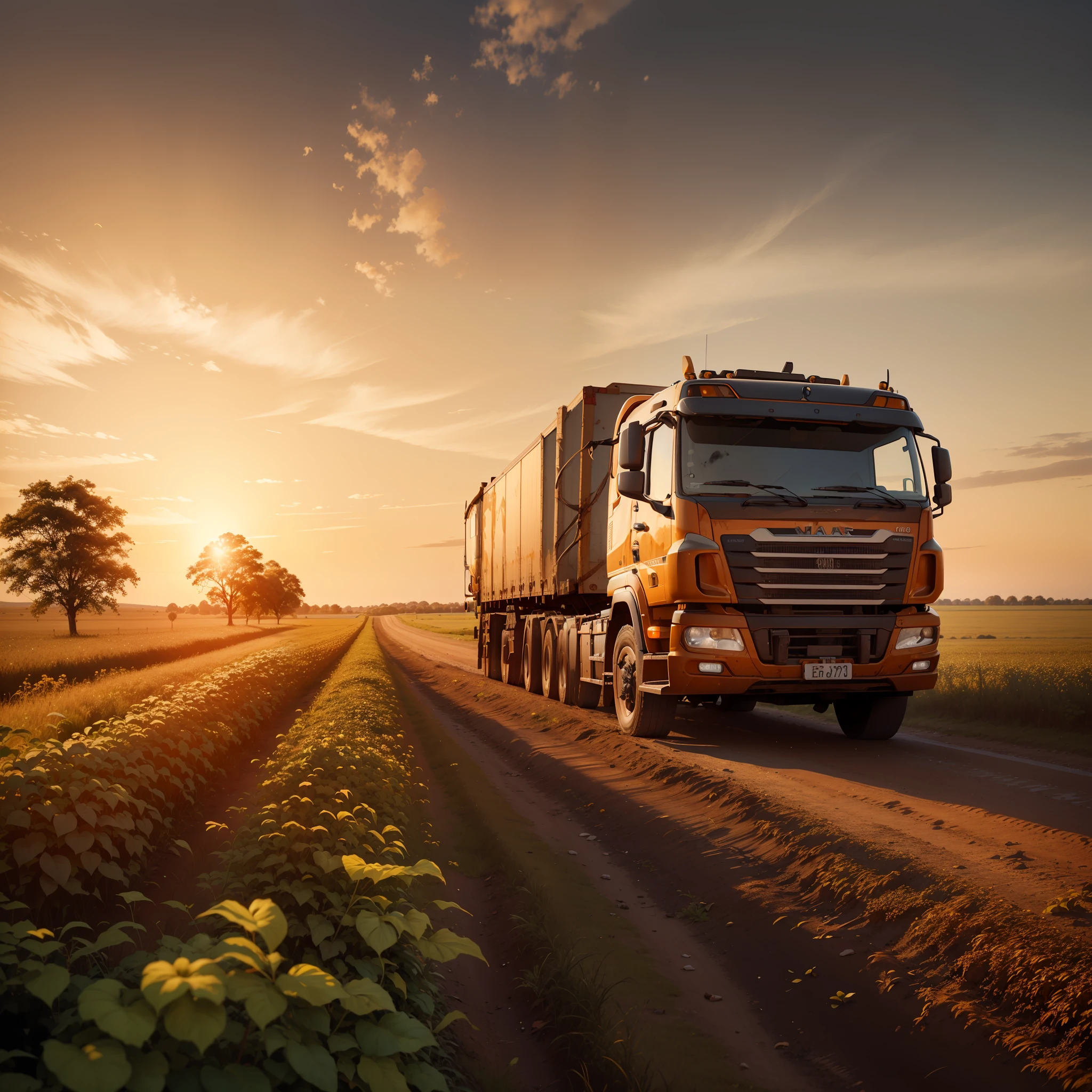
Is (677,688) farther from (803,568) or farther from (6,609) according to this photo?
(6,609)

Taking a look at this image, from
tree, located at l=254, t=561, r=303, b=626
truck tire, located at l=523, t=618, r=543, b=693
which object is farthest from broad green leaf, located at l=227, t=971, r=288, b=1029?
tree, located at l=254, t=561, r=303, b=626

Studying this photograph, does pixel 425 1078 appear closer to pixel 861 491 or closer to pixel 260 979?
pixel 260 979

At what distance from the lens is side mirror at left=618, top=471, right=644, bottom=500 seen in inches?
379

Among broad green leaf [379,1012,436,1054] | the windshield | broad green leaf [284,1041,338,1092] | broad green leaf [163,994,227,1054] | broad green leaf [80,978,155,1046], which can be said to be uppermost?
the windshield

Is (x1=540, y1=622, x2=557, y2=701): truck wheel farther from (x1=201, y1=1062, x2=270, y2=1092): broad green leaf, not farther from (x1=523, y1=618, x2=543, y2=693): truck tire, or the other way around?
(x1=201, y1=1062, x2=270, y2=1092): broad green leaf

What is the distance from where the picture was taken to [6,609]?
2778 inches

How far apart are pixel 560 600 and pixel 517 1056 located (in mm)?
12517

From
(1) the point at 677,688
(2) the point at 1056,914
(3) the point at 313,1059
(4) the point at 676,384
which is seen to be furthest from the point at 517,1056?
(4) the point at 676,384

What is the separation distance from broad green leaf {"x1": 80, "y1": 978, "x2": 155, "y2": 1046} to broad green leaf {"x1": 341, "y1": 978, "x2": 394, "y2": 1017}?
542mm

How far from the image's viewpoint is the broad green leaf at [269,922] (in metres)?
2.13

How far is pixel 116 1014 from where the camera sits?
1838 millimetres

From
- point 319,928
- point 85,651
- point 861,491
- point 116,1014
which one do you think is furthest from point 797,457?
point 85,651

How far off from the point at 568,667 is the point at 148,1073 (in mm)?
13439

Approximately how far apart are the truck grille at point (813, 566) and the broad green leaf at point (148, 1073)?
758cm
